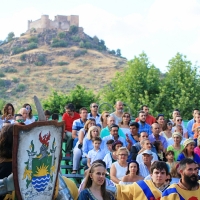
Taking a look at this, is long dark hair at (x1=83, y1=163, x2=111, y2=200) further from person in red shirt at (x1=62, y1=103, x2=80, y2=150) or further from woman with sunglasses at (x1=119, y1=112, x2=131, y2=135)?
person in red shirt at (x1=62, y1=103, x2=80, y2=150)

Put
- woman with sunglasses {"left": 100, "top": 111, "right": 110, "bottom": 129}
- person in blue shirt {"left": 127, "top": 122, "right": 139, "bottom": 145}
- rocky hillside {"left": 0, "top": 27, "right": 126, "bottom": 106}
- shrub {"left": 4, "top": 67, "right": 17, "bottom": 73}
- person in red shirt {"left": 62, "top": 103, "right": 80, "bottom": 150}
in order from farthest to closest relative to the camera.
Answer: shrub {"left": 4, "top": 67, "right": 17, "bottom": 73} < rocky hillside {"left": 0, "top": 27, "right": 126, "bottom": 106} < person in red shirt {"left": 62, "top": 103, "right": 80, "bottom": 150} < woman with sunglasses {"left": 100, "top": 111, "right": 110, "bottom": 129} < person in blue shirt {"left": 127, "top": 122, "right": 139, "bottom": 145}

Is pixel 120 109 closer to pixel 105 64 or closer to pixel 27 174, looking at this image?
pixel 27 174

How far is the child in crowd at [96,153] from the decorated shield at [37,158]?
18.5ft

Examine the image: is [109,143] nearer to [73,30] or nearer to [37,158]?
[37,158]

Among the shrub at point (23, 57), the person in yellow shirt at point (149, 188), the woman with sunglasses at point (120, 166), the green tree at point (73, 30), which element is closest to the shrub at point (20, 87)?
the shrub at point (23, 57)

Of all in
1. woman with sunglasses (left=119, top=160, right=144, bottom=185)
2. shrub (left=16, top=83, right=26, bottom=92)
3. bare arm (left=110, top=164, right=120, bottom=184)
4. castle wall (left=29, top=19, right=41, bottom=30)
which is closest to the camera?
woman with sunglasses (left=119, top=160, right=144, bottom=185)

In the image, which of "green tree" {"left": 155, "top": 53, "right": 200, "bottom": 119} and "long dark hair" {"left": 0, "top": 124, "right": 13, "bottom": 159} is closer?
"long dark hair" {"left": 0, "top": 124, "right": 13, "bottom": 159}

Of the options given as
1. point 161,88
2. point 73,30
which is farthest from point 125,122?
point 73,30

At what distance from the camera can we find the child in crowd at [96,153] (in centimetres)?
1080

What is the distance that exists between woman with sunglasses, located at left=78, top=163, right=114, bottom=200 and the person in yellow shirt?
1.08 ft

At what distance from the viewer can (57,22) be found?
136750mm

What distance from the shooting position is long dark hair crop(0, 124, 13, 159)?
4.75 m

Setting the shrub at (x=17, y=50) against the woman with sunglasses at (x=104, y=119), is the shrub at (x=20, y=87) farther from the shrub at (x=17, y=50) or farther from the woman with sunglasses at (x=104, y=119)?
the woman with sunglasses at (x=104, y=119)

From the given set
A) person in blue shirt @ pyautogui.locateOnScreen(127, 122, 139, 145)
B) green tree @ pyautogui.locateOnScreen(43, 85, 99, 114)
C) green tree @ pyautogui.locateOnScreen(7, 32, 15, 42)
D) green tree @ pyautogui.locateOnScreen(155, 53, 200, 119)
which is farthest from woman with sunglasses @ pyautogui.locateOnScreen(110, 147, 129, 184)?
green tree @ pyautogui.locateOnScreen(7, 32, 15, 42)
